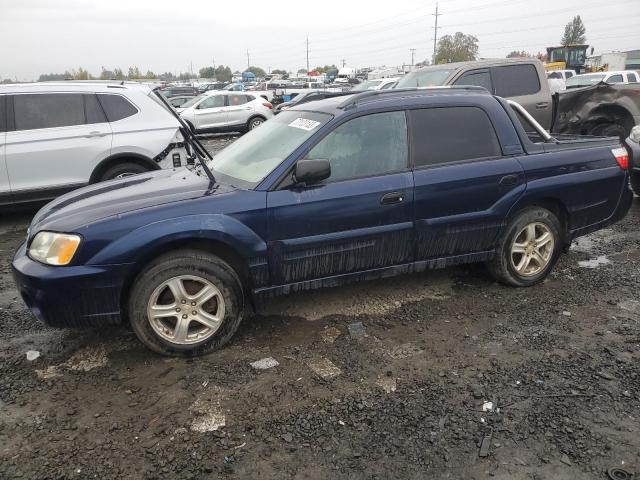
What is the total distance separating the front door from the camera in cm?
338

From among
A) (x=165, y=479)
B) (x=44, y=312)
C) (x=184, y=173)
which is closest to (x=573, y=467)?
(x=165, y=479)

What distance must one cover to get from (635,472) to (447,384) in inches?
39.2

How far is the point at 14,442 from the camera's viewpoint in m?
2.55

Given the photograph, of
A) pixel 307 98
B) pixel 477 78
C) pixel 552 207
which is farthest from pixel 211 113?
pixel 552 207

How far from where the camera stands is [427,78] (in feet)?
27.8

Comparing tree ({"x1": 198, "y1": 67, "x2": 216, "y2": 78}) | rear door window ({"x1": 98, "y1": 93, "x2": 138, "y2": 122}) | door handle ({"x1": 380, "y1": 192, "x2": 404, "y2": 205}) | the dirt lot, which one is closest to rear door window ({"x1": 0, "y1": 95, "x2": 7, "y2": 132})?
rear door window ({"x1": 98, "y1": 93, "x2": 138, "y2": 122})

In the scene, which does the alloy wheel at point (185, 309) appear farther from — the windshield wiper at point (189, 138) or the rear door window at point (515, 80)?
Result: the rear door window at point (515, 80)

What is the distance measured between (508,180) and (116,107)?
5118 mm

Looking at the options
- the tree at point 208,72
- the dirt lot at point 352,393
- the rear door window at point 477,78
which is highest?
the tree at point 208,72

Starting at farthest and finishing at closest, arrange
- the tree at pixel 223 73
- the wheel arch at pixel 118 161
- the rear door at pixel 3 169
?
the tree at pixel 223 73 < the wheel arch at pixel 118 161 < the rear door at pixel 3 169

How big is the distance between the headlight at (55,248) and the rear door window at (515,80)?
23.3 ft

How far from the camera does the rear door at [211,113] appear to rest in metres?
17.0

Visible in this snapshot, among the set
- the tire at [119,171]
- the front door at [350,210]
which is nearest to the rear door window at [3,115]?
the tire at [119,171]

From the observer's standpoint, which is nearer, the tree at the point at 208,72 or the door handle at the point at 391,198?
the door handle at the point at 391,198
